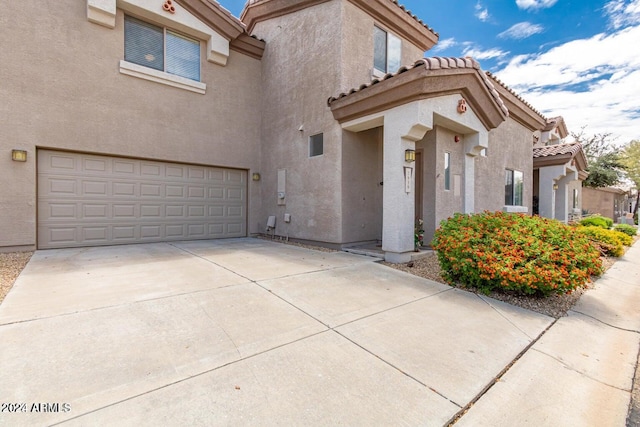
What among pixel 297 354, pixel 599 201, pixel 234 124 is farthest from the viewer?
pixel 599 201

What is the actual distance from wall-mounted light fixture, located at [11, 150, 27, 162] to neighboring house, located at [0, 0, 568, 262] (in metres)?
0.09

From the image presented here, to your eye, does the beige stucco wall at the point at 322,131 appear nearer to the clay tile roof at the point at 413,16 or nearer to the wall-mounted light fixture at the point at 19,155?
the clay tile roof at the point at 413,16

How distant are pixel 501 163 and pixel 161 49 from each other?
1184 centimetres

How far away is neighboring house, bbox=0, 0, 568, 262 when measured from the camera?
6359 millimetres

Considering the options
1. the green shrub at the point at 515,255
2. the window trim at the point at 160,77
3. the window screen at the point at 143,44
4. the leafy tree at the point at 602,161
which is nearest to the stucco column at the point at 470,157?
the green shrub at the point at 515,255

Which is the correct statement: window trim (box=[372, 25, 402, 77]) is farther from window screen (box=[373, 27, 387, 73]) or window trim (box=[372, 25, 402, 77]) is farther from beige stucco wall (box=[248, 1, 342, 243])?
beige stucco wall (box=[248, 1, 342, 243])

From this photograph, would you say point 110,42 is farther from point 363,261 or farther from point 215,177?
point 363,261

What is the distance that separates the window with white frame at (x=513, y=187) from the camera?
10.9 meters

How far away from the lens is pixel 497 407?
205 centimetres

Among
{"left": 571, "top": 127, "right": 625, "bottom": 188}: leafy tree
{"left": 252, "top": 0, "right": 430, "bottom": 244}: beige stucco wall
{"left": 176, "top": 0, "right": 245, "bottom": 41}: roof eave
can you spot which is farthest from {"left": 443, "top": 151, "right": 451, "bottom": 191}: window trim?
{"left": 571, "top": 127, "right": 625, "bottom": 188}: leafy tree

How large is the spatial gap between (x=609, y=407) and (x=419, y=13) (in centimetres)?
1107

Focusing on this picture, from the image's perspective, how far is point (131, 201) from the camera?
7914 millimetres

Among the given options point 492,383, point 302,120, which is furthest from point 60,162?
point 492,383

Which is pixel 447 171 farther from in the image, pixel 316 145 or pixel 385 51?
pixel 385 51
